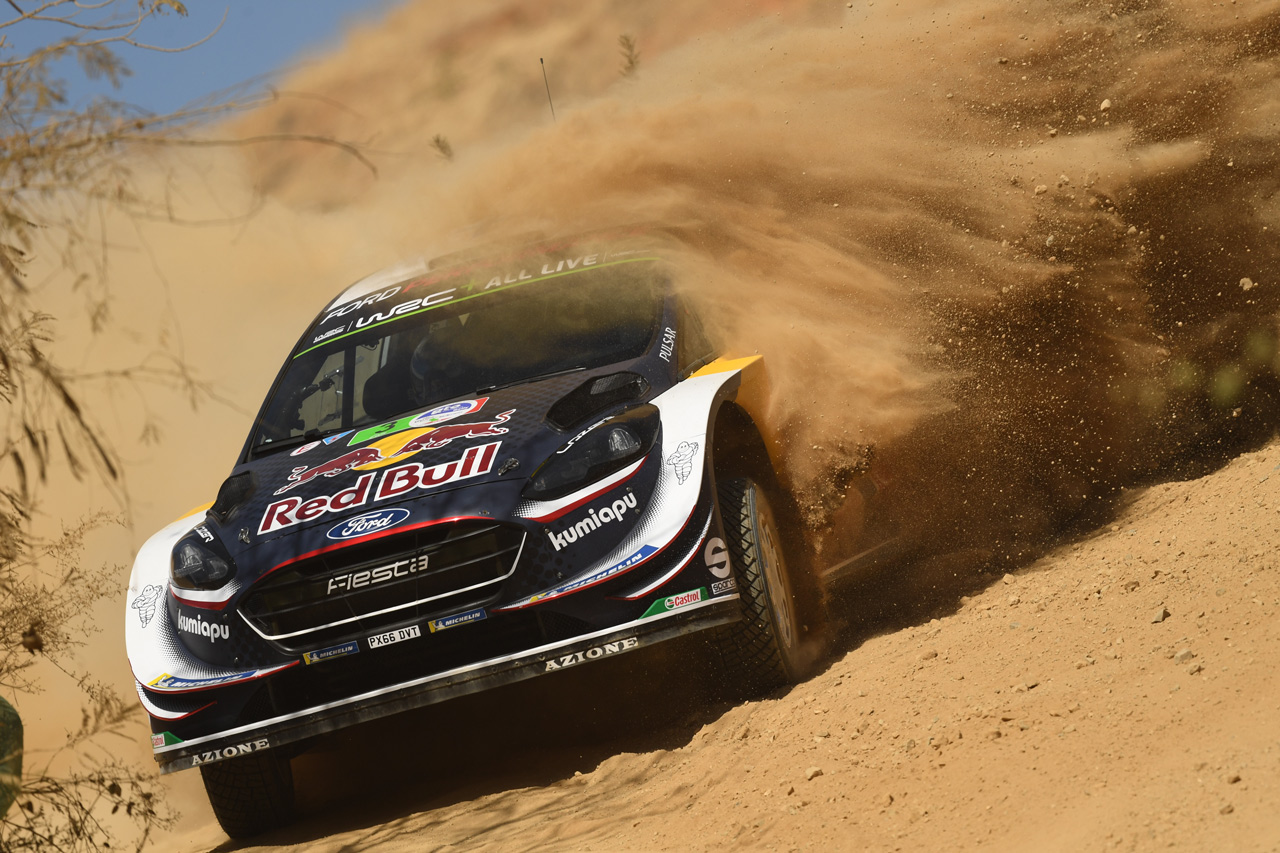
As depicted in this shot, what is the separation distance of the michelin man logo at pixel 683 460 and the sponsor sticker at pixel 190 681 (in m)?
1.55

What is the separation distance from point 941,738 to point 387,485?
1.99 meters

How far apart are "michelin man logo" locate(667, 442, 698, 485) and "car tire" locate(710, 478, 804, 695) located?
0.24 metres

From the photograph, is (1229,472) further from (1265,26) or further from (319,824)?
(319,824)

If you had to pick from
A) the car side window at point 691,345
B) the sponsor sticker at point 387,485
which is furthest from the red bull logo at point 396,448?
the car side window at point 691,345

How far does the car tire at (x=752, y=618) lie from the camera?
13.6 feet

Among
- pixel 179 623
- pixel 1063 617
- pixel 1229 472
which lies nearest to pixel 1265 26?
pixel 1229 472

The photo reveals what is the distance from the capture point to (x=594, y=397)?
4.46 m

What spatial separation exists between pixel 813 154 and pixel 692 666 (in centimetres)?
280

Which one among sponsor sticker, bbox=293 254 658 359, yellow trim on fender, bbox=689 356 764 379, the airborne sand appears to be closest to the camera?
yellow trim on fender, bbox=689 356 764 379

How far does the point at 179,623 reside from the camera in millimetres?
4242

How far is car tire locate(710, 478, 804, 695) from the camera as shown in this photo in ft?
13.6

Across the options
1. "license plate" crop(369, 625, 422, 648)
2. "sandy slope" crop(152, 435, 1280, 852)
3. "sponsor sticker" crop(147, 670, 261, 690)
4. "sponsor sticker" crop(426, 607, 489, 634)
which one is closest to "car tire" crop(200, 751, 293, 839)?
"sandy slope" crop(152, 435, 1280, 852)

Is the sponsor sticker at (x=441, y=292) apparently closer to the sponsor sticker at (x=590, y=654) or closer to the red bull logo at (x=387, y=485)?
the red bull logo at (x=387, y=485)

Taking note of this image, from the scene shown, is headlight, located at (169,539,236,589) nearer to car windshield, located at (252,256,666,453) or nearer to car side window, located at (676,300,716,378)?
car windshield, located at (252,256,666,453)
